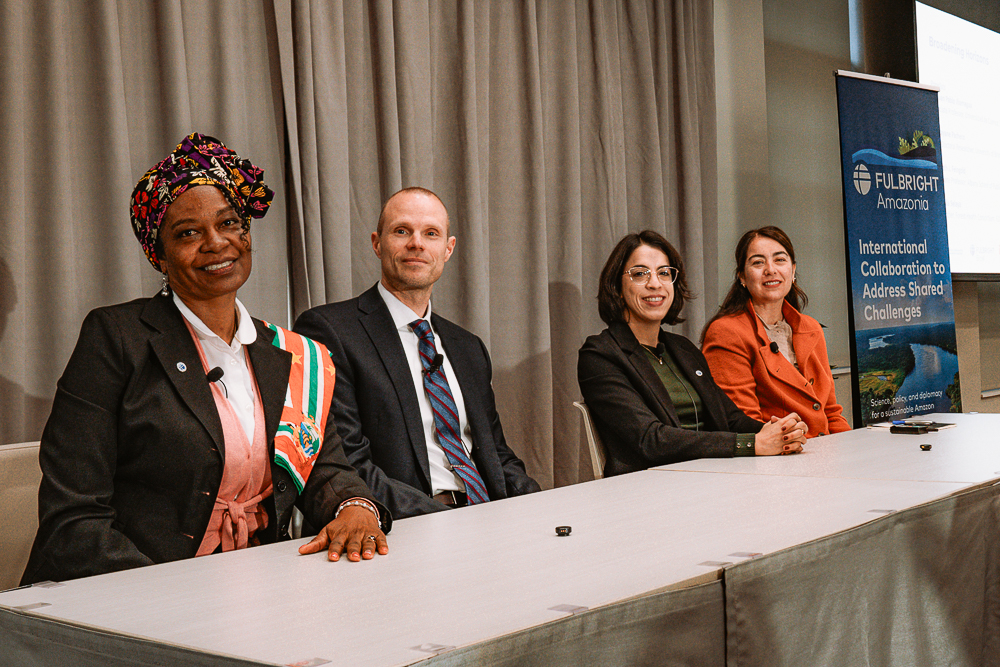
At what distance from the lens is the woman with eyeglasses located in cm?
246

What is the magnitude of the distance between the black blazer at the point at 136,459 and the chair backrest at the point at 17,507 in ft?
0.20

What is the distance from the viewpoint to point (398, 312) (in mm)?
2496

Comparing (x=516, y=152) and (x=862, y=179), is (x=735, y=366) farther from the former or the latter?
(x=862, y=179)

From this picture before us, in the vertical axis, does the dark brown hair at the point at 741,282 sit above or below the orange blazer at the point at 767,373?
above

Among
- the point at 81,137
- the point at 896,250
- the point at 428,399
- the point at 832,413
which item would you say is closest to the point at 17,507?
the point at 428,399

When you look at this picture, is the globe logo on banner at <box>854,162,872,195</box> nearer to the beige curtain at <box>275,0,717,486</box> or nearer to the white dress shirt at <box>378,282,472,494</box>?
the beige curtain at <box>275,0,717,486</box>

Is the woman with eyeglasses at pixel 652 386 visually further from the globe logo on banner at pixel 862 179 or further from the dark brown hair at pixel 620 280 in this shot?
the globe logo on banner at pixel 862 179

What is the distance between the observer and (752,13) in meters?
4.74

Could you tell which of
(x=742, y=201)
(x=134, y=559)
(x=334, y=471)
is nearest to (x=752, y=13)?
(x=742, y=201)

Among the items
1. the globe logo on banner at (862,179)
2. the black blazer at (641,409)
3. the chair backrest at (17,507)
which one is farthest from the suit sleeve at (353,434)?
the globe logo on banner at (862,179)

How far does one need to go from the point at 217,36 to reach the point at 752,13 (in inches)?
124

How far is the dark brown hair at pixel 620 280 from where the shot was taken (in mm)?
3014

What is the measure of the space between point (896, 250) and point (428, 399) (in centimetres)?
304

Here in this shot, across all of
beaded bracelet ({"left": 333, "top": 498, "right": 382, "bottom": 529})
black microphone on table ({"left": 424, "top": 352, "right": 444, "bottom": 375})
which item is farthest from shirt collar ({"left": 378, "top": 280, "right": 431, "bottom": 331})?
beaded bracelet ({"left": 333, "top": 498, "right": 382, "bottom": 529})
